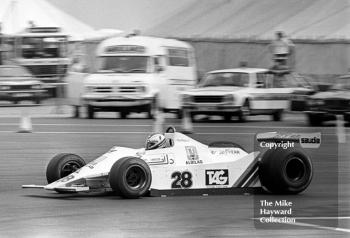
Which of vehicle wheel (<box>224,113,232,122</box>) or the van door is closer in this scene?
vehicle wheel (<box>224,113,232,122</box>)

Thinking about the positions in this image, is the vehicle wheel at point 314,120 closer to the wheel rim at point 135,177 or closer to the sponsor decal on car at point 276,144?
the sponsor decal on car at point 276,144

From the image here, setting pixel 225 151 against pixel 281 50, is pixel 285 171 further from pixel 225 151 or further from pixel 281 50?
pixel 281 50

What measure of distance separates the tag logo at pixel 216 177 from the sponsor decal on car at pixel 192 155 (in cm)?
16

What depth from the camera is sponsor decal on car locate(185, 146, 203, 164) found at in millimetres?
12516

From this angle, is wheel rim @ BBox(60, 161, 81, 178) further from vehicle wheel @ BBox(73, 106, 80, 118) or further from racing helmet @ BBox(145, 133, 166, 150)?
vehicle wheel @ BBox(73, 106, 80, 118)

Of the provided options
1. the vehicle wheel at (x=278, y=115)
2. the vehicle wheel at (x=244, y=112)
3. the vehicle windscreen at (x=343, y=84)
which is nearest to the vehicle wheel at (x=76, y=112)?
the vehicle wheel at (x=244, y=112)

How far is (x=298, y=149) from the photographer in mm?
12562

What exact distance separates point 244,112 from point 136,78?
10.1 feet

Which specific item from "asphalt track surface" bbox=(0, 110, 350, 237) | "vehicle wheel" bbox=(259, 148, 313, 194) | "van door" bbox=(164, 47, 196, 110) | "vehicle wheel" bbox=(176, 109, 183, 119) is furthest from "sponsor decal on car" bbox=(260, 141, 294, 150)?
"van door" bbox=(164, 47, 196, 110)

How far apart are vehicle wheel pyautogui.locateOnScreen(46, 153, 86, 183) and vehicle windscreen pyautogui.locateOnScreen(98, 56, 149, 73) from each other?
1682 cm

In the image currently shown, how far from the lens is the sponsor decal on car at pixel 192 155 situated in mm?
12516

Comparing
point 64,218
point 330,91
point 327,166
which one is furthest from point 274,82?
point 64,218

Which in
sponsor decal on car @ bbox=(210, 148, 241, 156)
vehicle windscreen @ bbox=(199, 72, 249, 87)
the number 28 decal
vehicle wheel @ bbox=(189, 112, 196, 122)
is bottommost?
the number 28 decal

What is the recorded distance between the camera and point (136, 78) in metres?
29.1
